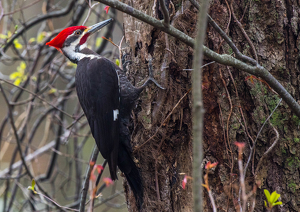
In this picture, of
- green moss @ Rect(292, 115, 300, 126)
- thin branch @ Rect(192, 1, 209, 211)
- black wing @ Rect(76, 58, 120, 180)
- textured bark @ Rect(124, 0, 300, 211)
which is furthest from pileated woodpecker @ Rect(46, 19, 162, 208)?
thin branch @ Rect(192, 1, 209, 211)

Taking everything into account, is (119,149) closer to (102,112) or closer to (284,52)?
(102,112)

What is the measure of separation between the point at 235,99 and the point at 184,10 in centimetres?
Result: 67

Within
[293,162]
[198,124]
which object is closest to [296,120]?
[293,162]

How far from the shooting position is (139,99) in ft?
7.71

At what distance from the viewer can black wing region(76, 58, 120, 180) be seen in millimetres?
2334

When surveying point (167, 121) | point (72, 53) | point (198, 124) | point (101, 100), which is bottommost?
point (198, 124)

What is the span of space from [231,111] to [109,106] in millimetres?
1039

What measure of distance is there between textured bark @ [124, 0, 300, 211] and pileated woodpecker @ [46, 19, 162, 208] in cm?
22

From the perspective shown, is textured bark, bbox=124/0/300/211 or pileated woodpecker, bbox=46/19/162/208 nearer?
textured bark, bbox=124/0/300/211

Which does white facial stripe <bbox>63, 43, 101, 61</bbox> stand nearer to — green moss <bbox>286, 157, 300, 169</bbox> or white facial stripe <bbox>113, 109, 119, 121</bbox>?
white facial stripe <bbox>113, 109, 119, 121</bbox>

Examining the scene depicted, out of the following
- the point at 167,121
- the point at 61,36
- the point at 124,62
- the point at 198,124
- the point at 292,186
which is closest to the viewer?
the point at 198,124

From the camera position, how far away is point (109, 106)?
251 centimetres

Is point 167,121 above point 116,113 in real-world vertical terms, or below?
below

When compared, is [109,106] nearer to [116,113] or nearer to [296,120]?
[116,113]
